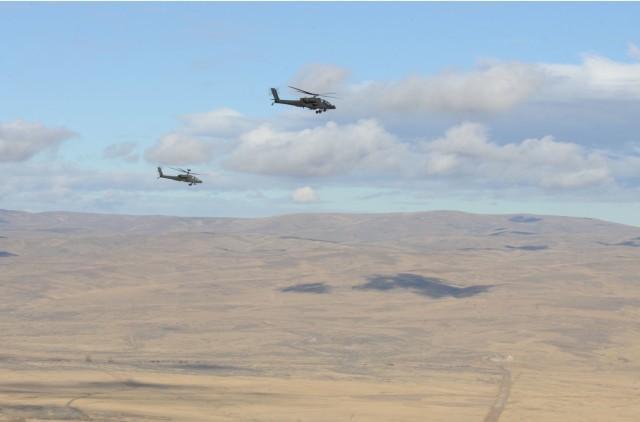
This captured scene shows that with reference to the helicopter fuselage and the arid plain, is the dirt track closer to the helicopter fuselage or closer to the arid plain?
the arid plain

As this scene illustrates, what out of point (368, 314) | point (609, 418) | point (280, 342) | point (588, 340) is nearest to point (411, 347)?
point (280, 342)

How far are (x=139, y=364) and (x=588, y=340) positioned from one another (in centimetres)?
8117

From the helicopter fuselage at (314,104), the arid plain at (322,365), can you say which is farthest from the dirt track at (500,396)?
the helicopter fuselage at (314,104)

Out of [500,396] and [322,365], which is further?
[322,365]

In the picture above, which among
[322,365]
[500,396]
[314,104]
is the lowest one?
[322,365]

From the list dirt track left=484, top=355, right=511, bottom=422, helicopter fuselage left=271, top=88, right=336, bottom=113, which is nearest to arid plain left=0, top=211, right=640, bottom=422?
dirt track left=484, top=355, right=511, bottom=422

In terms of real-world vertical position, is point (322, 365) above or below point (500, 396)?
below

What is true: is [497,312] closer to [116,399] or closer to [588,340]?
[588,340]

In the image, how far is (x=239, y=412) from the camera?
8281 cm

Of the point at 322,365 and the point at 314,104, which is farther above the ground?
the point at 314,104

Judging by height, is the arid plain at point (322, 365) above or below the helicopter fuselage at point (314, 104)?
below

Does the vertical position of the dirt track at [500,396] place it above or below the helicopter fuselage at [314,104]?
below

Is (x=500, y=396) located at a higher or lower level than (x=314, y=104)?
lower

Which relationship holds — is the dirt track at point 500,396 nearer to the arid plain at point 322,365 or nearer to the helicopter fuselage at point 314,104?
the arid plain at point 322,365
